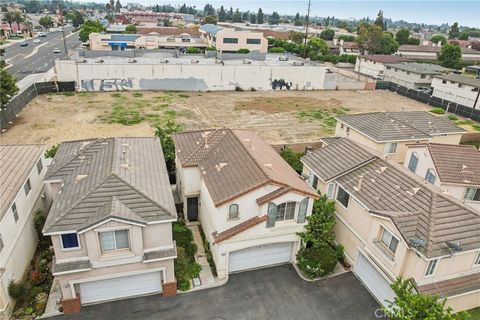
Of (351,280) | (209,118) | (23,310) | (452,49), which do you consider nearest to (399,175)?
(351,280)

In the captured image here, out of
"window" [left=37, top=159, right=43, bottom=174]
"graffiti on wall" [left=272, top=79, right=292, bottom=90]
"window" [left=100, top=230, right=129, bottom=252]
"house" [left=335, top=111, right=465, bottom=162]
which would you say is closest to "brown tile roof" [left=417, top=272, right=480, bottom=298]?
"house" [left=335, top=111, right=465, bottom=162]

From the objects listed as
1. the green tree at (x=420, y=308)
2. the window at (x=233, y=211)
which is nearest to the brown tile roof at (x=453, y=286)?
the green tree at (x=420, y=308)

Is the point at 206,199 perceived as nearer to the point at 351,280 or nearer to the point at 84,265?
the point at 84,265

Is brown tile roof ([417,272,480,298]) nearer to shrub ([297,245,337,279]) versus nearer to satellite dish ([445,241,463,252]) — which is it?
satellite dish ([445,241,463,252])

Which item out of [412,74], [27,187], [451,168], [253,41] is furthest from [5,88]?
[412,74]

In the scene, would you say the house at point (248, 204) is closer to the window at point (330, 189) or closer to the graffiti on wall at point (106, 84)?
the window at point (330, 189)

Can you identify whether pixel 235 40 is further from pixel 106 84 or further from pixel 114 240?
pixel 114 240
